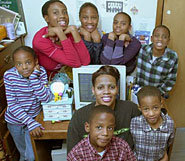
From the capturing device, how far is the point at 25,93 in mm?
1625

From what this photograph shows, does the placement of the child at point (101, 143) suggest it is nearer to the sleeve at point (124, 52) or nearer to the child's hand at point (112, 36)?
the sleeve at point (124, 52)

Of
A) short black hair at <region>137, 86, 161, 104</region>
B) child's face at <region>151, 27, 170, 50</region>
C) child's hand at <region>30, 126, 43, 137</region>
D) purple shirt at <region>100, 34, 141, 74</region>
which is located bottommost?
child's hand at <region>30, 126, 43, 137</region>

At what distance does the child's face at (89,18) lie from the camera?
1.77 m

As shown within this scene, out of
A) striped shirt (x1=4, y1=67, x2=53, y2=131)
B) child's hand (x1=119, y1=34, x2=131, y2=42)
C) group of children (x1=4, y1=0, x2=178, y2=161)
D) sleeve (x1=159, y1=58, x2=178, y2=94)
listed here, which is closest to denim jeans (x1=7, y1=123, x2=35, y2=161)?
group of children (x1=4, y1=0, x2=178, y2=161)

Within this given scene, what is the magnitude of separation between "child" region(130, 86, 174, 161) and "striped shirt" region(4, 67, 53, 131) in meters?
0.70

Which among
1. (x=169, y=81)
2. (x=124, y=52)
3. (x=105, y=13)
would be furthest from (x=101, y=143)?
(x=105, y=13)

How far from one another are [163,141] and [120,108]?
0.36 meters

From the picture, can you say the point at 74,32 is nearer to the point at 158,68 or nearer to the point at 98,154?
the point at 158,68

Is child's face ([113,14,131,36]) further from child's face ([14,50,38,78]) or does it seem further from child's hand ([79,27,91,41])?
child's face ([14,50,38,78])

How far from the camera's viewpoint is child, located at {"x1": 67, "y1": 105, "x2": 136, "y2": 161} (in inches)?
44.0

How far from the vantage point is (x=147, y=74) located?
6.13ft

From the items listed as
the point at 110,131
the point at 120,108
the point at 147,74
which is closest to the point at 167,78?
the point at 147,74

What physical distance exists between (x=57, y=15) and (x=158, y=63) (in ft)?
3.06

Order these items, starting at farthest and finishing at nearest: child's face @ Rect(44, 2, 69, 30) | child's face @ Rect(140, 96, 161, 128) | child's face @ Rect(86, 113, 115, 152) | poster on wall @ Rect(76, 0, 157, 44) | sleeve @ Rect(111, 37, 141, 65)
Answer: poster on wall @ Rect(76, 0, 157, 44), sleeve @ Rect(111, 37, 141, 65), child's face @ Rect(44, 2, 69, 30), child's face @ Rect(140, 96, 161, 128), child's face @ Rect(86, 113, 115, 152)
